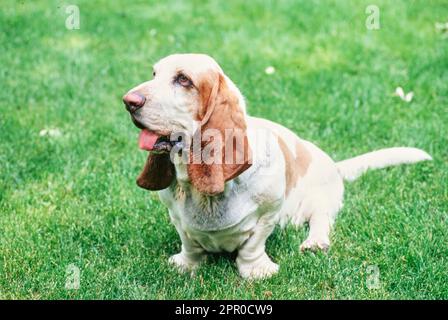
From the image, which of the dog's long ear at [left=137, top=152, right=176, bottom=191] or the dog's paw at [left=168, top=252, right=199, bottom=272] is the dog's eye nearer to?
the dog's long ear at [left=137, top=152, right=176, bottom=191]

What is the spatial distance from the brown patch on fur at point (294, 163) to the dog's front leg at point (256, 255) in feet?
1.19

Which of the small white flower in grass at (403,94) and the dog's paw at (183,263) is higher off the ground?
the small white flower in grass at (403,94)

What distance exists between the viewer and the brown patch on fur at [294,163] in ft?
13.2

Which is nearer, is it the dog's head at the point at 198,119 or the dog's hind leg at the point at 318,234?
the dog's head at the point at 198,119

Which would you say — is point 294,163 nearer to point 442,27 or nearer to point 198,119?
point 198,119

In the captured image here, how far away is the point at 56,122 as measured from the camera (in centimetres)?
585

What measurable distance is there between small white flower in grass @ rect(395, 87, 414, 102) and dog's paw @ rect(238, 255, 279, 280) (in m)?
2.82

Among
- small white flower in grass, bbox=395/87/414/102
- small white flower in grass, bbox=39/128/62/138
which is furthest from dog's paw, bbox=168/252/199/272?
small white flower in grass, bbox=395/87/414/102

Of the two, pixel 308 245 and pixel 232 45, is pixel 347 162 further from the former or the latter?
pixel 232 45

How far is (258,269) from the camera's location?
381 cm

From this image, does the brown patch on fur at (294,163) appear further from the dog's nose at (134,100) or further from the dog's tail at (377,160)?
the dog's nose at (134,100)

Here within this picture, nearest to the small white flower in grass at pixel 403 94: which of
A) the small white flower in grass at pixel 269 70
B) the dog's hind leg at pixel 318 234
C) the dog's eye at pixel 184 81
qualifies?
the small white flower in grass at pixel 269 70

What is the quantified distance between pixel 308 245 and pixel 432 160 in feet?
5.06
